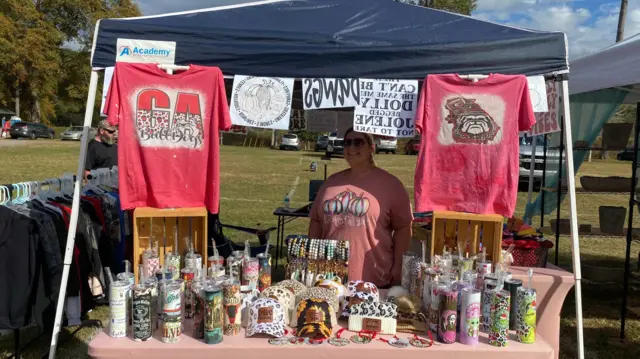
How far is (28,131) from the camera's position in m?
30.5

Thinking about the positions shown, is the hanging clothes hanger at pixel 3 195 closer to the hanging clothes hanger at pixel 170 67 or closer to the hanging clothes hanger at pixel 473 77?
the hanging clothes hanger at pixel 170 67

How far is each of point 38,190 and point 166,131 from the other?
146 centimetres

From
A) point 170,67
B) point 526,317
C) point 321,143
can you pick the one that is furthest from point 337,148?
point 526,317

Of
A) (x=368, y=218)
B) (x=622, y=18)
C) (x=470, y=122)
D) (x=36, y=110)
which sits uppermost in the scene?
(x=622, y=18)

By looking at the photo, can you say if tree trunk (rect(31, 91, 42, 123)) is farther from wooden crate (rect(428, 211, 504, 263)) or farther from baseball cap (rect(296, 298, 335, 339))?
baseball cap (rect(296, 298, 335, 339))

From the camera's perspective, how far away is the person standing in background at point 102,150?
4.97 metres

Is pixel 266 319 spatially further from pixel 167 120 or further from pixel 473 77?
pixel 473 77

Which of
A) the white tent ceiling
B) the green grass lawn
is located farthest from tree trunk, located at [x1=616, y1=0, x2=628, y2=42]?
the white tent ceiling

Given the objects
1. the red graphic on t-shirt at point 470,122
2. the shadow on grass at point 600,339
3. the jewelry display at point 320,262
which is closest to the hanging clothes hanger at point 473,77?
the red graphic on t-shirt at point 470,122

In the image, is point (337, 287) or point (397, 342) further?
point (337, 287)

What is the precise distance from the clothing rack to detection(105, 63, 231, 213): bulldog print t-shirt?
1016 millimetres

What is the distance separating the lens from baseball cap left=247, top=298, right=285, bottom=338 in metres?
2.06

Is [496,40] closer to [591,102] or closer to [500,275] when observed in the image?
[500,275]

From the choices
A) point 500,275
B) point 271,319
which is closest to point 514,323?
point 500,275
